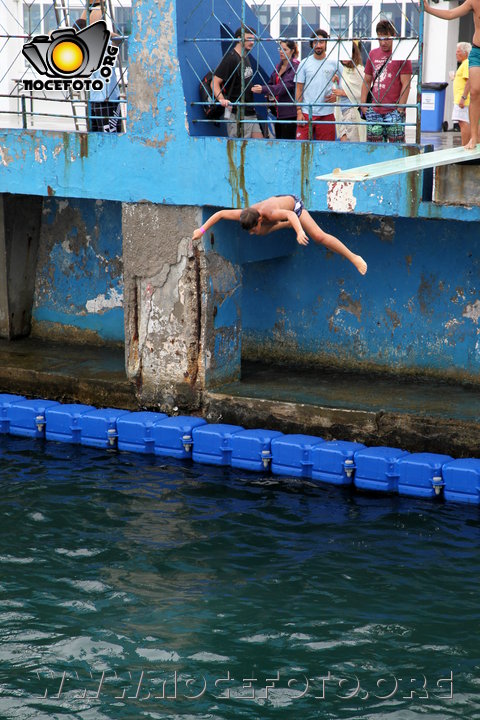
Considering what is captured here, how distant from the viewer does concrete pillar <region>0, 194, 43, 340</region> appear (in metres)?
15.1

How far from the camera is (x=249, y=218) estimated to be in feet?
30.5

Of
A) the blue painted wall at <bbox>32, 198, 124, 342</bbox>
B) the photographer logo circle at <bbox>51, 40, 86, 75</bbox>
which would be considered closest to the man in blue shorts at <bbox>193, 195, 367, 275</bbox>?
the photographer logo circle at <bbox>51, 40, 86, 75</bbox>

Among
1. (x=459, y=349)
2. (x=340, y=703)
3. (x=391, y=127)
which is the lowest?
(x=340, y=703)

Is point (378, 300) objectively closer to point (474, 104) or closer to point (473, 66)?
point (474, 104)

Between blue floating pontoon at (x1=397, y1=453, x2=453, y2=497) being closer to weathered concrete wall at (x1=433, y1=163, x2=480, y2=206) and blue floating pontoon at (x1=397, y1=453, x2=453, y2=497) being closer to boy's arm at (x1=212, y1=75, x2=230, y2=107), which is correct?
weathered concrete wall at (x1=433, y1=163, x2=480, y2=206)

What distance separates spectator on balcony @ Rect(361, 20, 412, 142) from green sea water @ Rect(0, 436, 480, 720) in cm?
410

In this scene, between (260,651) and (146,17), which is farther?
(146,17)

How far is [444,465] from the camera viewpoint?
11.0 m

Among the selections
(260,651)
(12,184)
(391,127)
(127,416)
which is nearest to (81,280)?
(12,184)

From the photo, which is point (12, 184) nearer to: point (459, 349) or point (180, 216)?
point (180, 216)

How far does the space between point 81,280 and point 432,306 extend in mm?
5363

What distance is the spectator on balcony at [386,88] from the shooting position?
11352mm

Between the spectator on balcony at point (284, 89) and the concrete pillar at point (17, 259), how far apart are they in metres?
4.31

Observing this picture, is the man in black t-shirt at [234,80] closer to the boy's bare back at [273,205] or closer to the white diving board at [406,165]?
the boy's bare back at [273,205]
